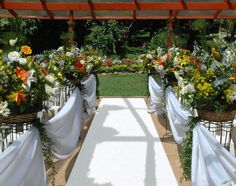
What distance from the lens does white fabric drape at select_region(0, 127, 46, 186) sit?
312cm

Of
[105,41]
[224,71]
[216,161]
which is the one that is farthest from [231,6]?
[105,41]

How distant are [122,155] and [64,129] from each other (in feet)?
4.52

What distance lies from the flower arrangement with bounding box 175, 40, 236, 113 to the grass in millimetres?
7473

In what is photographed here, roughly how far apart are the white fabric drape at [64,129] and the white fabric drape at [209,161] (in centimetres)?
168

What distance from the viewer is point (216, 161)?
3.33 m

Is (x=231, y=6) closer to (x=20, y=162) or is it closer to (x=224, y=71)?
(x=224, y=71)

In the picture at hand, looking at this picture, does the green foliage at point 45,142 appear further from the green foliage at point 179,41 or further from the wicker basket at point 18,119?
the green foliage at point 179,41

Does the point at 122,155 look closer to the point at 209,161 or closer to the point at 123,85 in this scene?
the point at 209,161

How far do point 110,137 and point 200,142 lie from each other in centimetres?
337

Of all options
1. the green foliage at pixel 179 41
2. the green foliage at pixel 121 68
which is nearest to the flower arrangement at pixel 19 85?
the green foliage at pixel 179 41

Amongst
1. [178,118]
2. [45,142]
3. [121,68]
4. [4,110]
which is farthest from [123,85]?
[4,110]

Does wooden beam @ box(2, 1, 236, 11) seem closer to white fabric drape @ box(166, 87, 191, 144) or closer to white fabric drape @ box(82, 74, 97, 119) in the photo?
white fabric drape @ box(82, 74, 97, 119)

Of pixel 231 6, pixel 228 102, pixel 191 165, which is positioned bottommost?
pixel 191 165

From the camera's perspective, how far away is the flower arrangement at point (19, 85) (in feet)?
11.6
